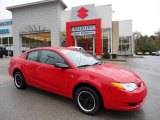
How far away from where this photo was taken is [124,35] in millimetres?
31516

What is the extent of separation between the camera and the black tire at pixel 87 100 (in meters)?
4.27

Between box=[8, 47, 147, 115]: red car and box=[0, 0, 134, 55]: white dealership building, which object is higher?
box=[0, 0, 134, 55]: white dealership building

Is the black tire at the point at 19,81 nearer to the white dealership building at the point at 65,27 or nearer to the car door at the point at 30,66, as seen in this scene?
the car door at the point at 30,66

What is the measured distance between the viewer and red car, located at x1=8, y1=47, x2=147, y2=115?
403 cm

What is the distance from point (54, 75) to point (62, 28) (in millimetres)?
21344

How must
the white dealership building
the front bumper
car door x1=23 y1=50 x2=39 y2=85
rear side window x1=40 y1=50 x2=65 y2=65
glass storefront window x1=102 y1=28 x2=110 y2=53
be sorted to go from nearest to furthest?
1. the front bumper
2. rear side window x1=40 y1=50 x2=65 y2=65
3. car door x1=23 y1=50 x2=39 y2=85
4. the white dealership building
5. glass storefront window x1=102 y1=28 x2=110 y2=53

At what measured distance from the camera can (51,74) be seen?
513 centimetres

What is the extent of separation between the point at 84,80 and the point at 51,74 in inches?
46.3

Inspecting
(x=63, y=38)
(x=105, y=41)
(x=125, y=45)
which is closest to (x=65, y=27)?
(x=63, y=38)

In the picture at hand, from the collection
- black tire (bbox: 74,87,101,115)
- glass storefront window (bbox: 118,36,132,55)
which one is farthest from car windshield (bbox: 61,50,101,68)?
glass storefront window (bbox: 118,36,132,55)

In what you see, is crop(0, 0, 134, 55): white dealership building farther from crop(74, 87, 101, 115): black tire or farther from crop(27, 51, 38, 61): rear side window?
crop(74, 87, 101, 115): black tire

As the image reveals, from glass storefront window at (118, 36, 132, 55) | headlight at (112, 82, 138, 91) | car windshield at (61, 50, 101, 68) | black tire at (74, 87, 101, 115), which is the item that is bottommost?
black tire at (74, 87, 101, 115)

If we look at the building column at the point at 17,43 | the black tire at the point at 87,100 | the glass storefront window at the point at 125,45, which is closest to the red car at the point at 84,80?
the black tire at the point at 87,100

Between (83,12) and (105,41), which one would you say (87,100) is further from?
(83,12)
